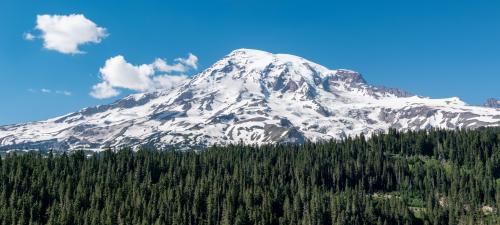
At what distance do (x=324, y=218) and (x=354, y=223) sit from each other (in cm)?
1124

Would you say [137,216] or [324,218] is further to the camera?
[324,218]

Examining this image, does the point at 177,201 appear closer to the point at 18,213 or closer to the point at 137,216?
the point at 137,216

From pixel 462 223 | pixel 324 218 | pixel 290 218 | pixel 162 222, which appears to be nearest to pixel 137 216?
pixel 162 222

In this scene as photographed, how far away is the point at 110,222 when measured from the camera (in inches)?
7013

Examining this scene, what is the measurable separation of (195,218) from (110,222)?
1237 inches

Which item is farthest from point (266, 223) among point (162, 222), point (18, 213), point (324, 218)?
point (18, 213)

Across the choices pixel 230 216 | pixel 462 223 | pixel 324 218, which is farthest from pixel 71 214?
pixel 462 223

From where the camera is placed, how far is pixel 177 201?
19988 centimetres

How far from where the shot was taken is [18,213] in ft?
609

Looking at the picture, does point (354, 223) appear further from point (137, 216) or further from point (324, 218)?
point (137, 216)

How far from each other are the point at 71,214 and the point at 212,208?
4980 centimetres

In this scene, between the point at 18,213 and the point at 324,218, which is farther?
the point at 324,218

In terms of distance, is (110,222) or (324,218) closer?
(110,222)

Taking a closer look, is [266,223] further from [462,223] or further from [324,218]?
[462,223]
